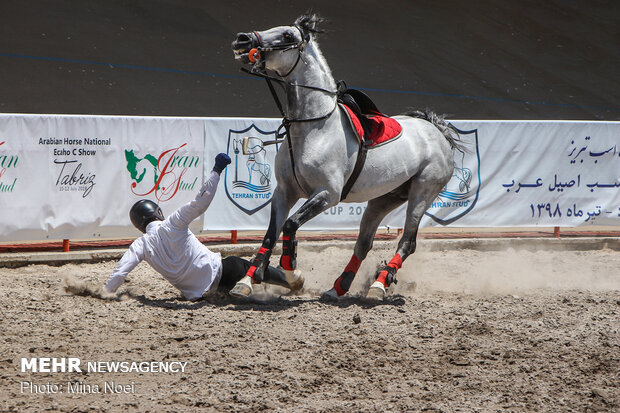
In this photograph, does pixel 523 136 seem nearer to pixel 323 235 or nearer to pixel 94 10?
pixel 323 235

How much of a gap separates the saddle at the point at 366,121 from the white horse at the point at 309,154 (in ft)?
0.23

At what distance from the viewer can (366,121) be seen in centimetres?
732

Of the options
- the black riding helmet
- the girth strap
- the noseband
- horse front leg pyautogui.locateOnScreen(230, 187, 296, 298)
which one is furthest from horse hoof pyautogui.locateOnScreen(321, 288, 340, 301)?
the noseband

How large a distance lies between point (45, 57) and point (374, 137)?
12658mm

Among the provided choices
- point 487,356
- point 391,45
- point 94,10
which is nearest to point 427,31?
point 391,45

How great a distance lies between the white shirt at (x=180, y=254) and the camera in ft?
21.3

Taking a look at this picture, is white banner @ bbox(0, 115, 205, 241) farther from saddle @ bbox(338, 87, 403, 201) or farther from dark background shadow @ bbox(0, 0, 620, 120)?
dark background shadow @ bbox(0, 0, 620, 120)

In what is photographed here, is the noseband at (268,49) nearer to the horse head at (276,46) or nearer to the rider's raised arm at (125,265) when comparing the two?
the horse head at (276,46)

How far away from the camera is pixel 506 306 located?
7051 mm

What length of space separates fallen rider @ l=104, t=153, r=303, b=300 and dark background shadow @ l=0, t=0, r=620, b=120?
10204mm

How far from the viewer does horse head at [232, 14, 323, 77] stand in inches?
256

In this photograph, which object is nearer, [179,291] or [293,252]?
[293,252]

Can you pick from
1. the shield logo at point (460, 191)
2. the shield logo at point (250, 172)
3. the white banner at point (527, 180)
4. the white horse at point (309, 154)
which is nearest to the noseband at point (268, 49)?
the white horse at point (309, 154)

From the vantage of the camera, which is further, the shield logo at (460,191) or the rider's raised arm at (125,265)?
the shield logo at (460,191)
